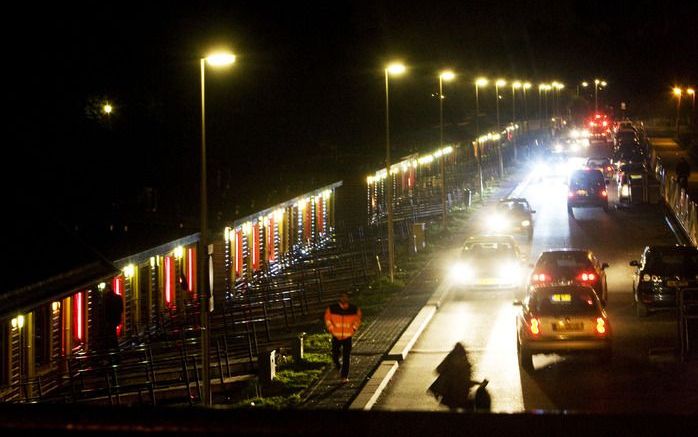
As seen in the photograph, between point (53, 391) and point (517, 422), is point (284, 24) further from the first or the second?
point (517, 422)

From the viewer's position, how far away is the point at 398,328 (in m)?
25.7

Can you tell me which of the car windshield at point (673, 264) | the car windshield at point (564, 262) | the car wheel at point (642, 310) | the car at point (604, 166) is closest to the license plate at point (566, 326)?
the car windshield at point (673, 264)

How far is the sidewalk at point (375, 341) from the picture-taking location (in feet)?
59.9

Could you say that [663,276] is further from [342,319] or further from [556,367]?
[342,319]

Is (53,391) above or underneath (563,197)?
underneath

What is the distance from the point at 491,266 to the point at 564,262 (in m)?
4.03

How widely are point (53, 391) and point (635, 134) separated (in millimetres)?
86487

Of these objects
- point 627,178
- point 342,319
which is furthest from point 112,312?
point 627,178

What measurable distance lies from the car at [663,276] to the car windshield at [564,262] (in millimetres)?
1650

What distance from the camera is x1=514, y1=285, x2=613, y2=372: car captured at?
64.4ft

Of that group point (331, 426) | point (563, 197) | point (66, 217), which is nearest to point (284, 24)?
point (563, 197)

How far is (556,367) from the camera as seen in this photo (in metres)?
20.6

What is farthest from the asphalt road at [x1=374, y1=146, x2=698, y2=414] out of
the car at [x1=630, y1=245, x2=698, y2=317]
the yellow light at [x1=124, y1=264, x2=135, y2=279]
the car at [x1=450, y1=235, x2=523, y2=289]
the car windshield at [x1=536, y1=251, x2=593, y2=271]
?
the yellow light at [x1=124, y1=264, x2=135, y2=279]

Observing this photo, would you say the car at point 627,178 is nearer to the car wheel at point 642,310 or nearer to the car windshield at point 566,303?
the car wheel at point 642,310
